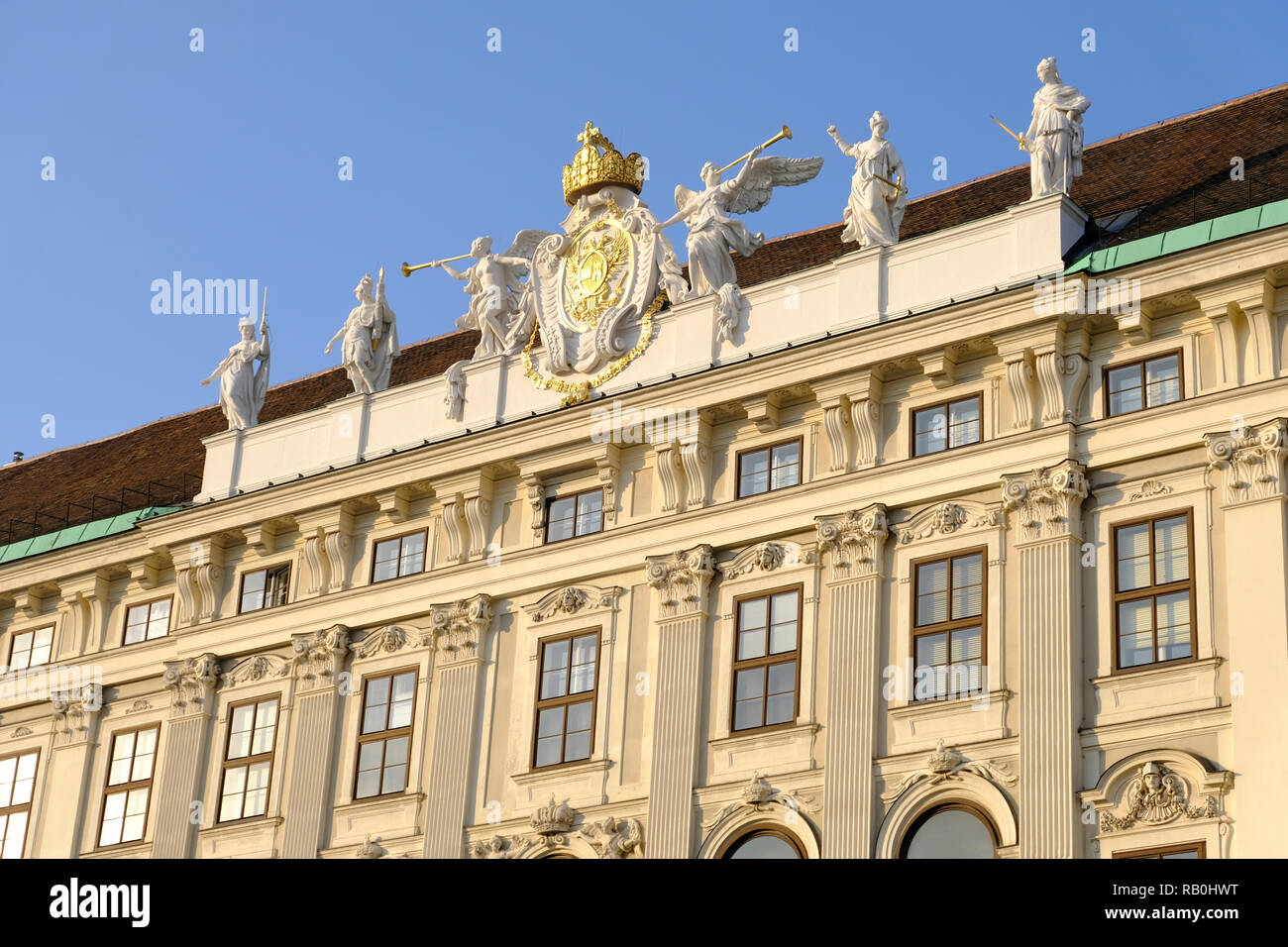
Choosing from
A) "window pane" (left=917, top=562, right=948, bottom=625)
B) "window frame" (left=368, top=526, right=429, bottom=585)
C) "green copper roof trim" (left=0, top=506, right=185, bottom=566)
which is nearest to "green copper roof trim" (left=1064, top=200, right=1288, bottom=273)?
"window pane" (left=917, top=562, right=948, bottom=625)

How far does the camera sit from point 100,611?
34.3 meters

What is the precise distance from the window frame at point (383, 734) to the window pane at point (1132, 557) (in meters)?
9.36

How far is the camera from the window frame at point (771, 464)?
28297mm

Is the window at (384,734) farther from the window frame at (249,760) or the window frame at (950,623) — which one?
the window frame at (950,623)

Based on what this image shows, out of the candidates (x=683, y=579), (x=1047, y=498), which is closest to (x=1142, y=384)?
(x=1047, y=498)

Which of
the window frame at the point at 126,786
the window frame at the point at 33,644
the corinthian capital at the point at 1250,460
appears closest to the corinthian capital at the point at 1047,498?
the corinthian capital at the point at 1250,460

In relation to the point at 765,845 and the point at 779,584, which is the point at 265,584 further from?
the point at 765,845

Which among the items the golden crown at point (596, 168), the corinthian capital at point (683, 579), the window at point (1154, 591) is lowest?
the window at point (1154, 591)

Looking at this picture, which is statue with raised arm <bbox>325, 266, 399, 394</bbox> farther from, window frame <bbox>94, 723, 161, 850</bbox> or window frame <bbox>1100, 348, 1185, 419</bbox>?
window frame <bbox>1100, 348, 1185, 419</bbox>

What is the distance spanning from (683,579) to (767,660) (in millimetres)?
1550

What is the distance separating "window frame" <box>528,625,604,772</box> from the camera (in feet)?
93.8
